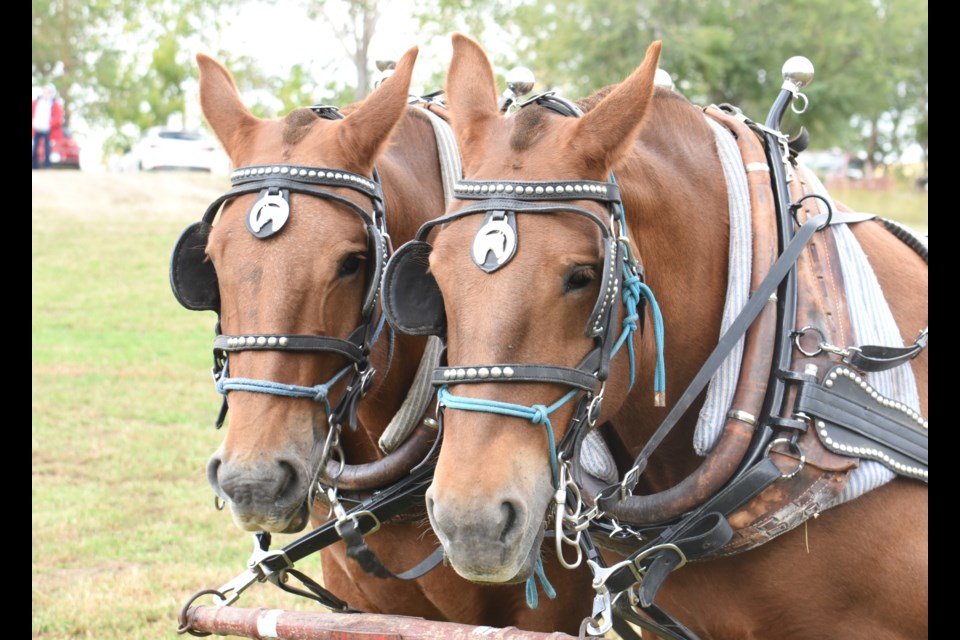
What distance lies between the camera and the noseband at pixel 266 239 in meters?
2.70

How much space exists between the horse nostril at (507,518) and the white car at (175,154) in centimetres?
2626

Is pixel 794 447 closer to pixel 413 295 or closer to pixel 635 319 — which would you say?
pixel 635 319

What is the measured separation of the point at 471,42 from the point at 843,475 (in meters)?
1.40

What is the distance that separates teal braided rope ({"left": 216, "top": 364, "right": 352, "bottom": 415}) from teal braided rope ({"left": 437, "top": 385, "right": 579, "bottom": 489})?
61 cm

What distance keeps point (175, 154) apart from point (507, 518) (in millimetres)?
27113

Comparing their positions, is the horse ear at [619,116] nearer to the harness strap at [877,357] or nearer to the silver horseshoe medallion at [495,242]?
the silver horseshoe medallion at [495,242]

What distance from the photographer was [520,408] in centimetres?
215

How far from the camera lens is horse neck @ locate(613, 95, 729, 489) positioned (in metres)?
2.52

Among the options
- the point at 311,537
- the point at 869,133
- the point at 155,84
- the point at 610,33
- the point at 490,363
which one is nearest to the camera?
the point at 490,363

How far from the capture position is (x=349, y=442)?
3.41 meters

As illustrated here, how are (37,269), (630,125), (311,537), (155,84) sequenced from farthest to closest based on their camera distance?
(155,84)
(37,269)
(311,537)
(630,125)

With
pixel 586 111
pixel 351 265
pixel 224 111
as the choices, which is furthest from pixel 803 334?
pixel 224 111
